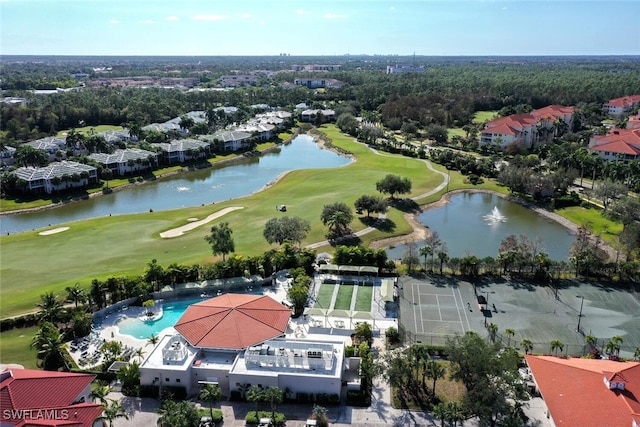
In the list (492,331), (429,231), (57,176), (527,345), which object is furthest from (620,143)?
(57,176)

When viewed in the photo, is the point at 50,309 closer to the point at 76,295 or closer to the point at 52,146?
the point at 76,295

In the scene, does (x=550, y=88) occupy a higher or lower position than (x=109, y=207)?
higher

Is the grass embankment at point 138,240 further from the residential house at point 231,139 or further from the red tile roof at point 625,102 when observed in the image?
the red tile roof at point 625,102

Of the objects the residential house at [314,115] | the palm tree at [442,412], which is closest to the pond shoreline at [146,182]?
the residential house at [314,115]

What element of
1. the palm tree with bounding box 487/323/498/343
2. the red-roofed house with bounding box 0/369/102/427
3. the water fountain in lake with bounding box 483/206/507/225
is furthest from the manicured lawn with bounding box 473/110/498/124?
the red-roofed house with bounding box 0/369/102/427

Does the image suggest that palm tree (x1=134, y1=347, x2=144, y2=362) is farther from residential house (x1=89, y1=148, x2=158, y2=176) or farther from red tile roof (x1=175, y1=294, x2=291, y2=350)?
residential house (x1=89, y1=148, x2=158, y2=176)

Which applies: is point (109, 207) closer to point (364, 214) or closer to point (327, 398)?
point (364, 214)

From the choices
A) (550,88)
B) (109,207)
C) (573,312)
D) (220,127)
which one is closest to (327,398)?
(573,312)
